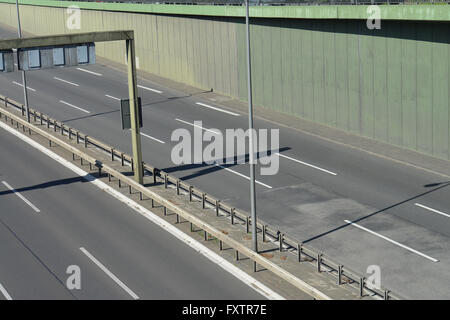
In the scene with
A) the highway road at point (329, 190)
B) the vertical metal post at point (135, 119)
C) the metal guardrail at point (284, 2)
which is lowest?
the highway road at point (329, 190)

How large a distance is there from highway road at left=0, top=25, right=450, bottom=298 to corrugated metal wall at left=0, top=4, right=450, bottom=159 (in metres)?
2.07

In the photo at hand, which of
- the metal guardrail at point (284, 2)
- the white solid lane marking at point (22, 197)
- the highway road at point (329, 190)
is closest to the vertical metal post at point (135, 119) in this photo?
the highway road at point (329, 190)

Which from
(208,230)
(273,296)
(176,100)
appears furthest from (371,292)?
(176,100)

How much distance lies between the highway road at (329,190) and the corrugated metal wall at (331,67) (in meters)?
2.07

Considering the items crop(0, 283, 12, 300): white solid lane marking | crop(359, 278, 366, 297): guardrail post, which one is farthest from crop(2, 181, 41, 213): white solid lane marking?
crop(359, 278, 366, 297): guardrail post

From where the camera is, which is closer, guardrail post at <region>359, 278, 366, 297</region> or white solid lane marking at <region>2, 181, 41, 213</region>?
guardrail post at <region>359, 278, 366, 297</region>

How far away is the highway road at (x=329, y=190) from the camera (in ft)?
86.2

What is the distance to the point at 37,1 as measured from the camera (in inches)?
2869

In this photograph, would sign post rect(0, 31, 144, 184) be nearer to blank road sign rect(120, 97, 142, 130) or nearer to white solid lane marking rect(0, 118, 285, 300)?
blank road sign rect(120, 97, 142, 130)

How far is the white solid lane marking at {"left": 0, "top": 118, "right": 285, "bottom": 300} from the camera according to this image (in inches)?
918

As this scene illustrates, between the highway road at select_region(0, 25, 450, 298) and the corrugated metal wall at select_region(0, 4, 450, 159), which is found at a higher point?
the corrugated metal wall at select_region(0, 4, 450, 159)

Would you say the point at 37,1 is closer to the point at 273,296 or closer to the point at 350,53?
the point at 350,53

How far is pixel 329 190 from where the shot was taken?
33.3 metres

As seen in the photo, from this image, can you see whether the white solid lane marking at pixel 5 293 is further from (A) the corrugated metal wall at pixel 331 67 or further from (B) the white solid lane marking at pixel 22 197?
(A) the corrugated metal wall at pixel 331 67
